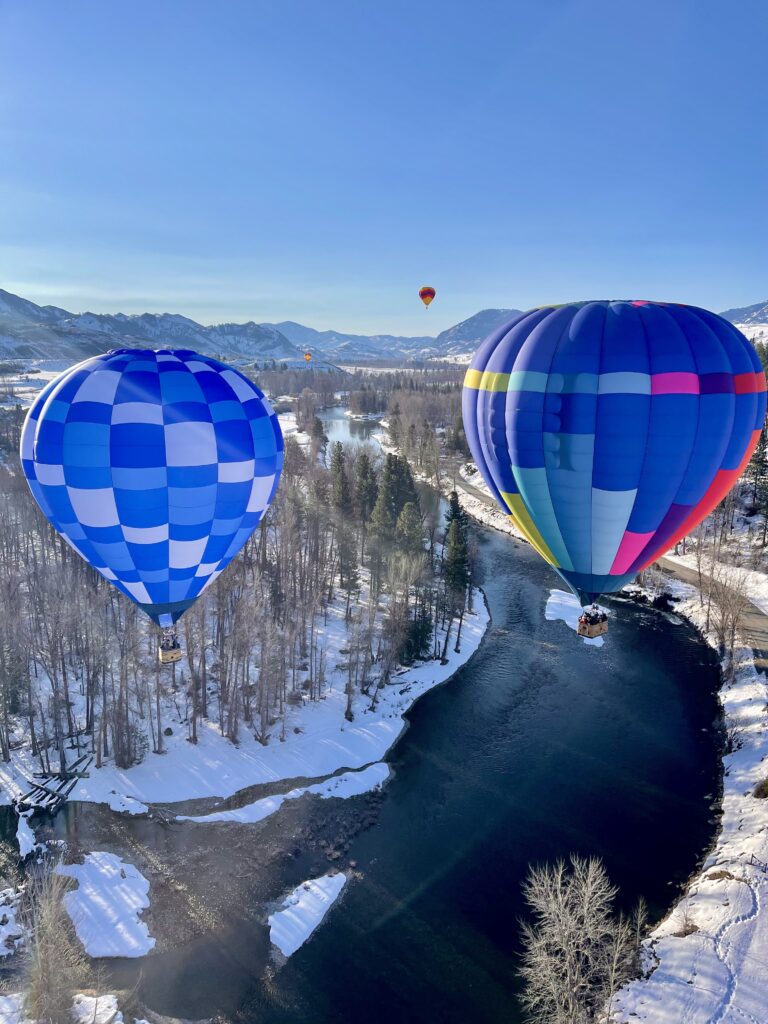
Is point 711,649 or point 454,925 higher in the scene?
point 711,649

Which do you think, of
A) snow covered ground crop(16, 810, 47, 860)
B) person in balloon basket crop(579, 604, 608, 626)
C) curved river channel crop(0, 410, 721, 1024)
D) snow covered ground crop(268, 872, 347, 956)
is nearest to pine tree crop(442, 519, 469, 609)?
curved river channel crop(0, 410, 721, 1024)

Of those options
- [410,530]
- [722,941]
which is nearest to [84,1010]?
[722,941]

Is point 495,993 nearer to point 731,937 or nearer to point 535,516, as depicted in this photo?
point 731,937

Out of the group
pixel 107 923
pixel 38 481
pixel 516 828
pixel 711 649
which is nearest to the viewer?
pixel 38 481

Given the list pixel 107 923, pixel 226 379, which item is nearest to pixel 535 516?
pixel 226 379

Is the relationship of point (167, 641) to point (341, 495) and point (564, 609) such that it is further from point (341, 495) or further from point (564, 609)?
point (341, 495)

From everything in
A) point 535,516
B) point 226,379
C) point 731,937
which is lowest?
point 731,937
